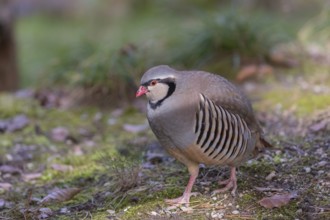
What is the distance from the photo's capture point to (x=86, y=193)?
4.33 metres

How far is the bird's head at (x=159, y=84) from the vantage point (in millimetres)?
3564

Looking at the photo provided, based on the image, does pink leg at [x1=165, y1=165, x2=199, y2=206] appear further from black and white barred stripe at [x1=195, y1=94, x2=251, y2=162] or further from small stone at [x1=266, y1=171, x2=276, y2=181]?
small stone at [x1=266, y1=171, x2=276, y2=181]

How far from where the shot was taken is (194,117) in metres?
3.52

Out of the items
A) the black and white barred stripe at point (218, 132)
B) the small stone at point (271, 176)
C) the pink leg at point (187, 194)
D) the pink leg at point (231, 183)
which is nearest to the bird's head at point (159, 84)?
the black and white barred stripe at point (218, 132)

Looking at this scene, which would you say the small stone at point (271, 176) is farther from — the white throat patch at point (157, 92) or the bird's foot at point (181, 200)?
the white throat patch at point (157, 92)

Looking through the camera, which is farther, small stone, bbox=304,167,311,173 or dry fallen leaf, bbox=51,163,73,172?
dry fallen leaf, bbox=51,163,73,172

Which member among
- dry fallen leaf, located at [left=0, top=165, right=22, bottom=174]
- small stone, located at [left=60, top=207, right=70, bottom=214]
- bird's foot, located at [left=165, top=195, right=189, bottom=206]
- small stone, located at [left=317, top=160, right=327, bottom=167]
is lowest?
small stone, located at [left=60, top=207, right=70, bottom=214]

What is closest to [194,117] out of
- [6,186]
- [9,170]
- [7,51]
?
[6,186]

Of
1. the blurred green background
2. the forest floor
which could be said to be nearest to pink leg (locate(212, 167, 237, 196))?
the forest floor

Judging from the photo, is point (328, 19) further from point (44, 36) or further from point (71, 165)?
point (44, 36)

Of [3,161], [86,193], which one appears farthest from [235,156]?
[3,161]

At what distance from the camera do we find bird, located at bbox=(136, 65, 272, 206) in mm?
3498

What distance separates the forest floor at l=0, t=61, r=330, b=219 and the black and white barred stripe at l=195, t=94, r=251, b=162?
0.31m

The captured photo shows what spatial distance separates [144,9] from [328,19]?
35.5ft
